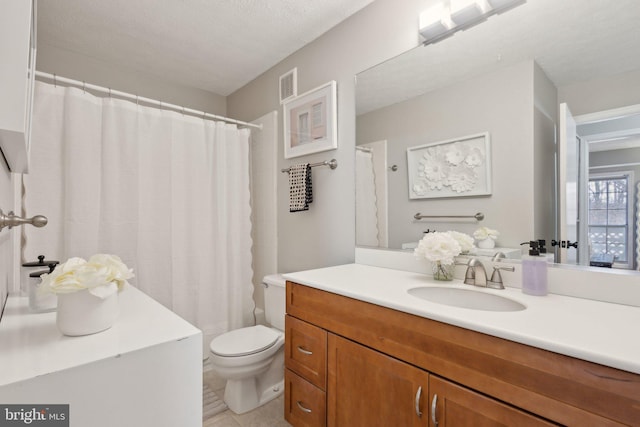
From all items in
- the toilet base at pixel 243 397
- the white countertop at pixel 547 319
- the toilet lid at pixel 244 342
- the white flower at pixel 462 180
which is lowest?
the toilet base at pixel 243 397

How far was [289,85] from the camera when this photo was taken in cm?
235

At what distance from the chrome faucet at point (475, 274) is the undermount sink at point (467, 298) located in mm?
63

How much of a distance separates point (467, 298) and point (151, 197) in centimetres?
206

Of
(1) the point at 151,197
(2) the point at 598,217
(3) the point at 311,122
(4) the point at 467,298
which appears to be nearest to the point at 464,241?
(4) the point at 467,298

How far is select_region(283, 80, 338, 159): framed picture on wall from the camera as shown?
2011mm

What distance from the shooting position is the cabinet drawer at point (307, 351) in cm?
139

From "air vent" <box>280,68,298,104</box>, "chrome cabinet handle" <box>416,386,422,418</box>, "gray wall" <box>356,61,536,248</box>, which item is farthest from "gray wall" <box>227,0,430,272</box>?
"chrome cabinet handle" <box>416,386,422,418</box>

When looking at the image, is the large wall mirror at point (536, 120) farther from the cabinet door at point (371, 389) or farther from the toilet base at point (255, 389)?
the toilet base at point (255, 389)

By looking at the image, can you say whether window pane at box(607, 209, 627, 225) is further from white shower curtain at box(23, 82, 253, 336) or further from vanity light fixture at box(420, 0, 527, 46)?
white shower curtain at box(23, 82, 253, 336)

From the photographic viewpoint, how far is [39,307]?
0.93 m

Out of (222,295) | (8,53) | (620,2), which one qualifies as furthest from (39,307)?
(620,2)

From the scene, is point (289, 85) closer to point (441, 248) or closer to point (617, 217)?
point (441, 248)

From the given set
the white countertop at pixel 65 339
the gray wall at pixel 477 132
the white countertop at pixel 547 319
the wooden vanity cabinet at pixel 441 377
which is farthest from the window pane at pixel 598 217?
the white countertop at pixel 65 339

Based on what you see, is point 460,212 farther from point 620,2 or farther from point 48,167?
point 48,167
